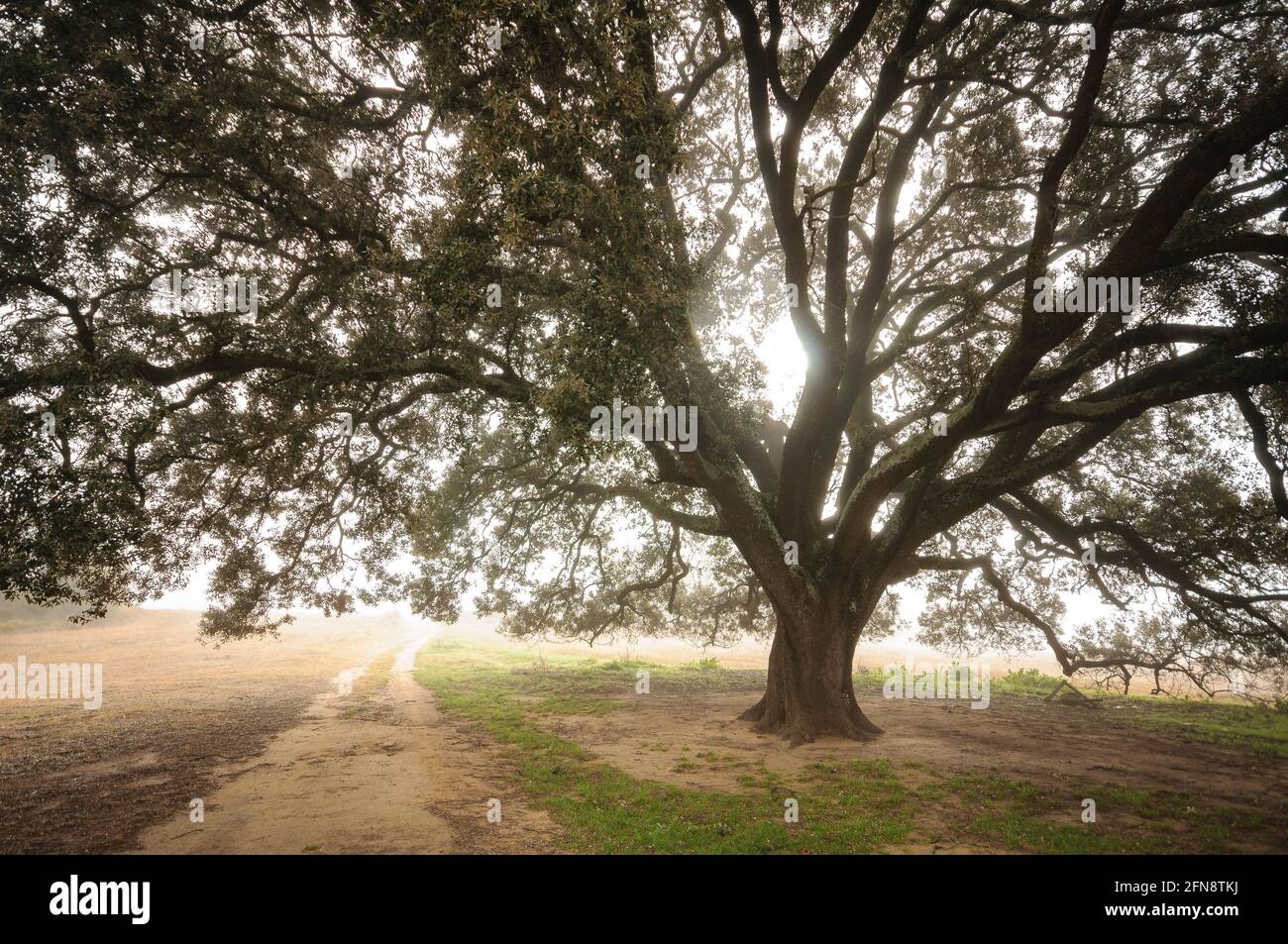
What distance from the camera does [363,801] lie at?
24.1 ft

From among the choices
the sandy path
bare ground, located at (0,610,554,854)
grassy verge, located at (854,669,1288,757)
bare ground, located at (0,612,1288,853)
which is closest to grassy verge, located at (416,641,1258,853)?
bare ground, located at (0,612,1288,853)

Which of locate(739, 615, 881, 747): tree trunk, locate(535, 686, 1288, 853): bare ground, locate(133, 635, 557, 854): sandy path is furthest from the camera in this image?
locate(739, 615, 881, 747): tree trunk

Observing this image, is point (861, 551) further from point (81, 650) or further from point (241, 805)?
point (81, 650)

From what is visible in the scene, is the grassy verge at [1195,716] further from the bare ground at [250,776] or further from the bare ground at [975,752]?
the bare ground at [250,776]

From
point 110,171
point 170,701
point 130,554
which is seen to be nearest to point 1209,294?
point 110,171

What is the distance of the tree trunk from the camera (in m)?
11.6

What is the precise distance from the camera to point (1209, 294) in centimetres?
859

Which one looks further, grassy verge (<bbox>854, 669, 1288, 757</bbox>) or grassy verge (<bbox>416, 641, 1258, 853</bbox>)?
grassy verge (<bbox>854, 669, 1288, 757</bbox>)

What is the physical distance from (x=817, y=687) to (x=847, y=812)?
4.73 m

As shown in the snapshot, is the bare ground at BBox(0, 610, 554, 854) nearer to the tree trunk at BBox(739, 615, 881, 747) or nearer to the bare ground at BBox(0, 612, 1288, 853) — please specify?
the bare ground at BBox(0, 612, 1288, 853)

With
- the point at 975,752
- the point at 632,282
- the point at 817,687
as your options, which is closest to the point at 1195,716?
the point at 975,752

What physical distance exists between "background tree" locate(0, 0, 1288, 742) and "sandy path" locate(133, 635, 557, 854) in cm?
408

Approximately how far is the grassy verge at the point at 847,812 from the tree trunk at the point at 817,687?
203 cm

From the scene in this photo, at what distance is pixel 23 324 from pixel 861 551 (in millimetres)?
16189
